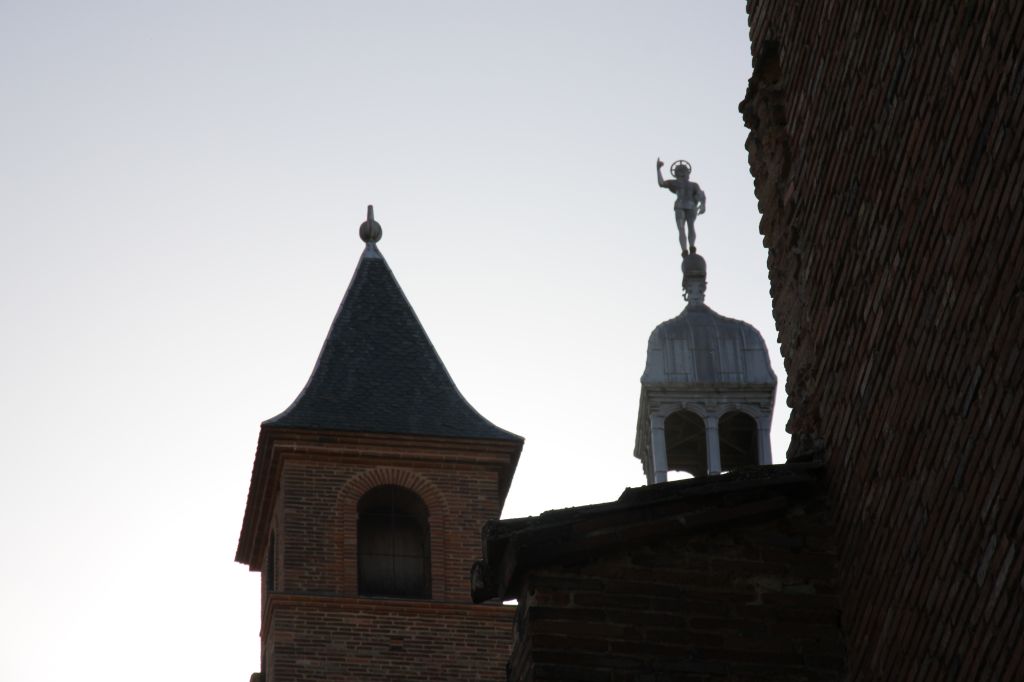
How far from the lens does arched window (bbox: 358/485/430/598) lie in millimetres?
24328

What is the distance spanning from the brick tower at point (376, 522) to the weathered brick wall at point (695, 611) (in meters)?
14.7

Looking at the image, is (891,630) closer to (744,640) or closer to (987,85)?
(744,640)

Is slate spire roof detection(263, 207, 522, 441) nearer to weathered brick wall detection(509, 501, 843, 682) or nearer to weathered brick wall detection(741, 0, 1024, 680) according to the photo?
weathered brick wall detection(741, 0, 1024, 680)

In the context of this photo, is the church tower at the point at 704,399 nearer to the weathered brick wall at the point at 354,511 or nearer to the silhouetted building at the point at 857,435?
the weathered brick wall at the point at 354,511

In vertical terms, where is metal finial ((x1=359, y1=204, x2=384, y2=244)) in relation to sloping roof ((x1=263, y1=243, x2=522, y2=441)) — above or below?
above

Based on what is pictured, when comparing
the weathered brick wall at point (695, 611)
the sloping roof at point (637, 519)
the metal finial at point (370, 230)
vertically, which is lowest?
the weathered brick wall at point (695, 611)

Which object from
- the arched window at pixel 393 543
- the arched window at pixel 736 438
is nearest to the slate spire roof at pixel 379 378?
the arched window at pixel 393 543

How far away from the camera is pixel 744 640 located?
26.7ft

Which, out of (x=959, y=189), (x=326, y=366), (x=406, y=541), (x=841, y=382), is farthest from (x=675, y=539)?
(x=326, y=366)

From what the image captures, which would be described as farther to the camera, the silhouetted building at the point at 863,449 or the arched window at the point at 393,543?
the arched window at the point at 393,543

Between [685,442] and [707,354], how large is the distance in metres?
1.16

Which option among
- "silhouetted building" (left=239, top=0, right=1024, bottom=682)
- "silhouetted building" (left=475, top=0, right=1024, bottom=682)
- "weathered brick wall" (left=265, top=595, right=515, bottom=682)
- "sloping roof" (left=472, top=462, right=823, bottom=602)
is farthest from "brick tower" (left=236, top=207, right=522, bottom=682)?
"sloping roof" (left=472, top=462, right=823, bottom=602)

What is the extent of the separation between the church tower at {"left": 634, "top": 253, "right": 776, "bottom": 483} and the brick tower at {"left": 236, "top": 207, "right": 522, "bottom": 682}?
2.22 meters

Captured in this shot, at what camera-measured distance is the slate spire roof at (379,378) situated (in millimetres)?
25359
